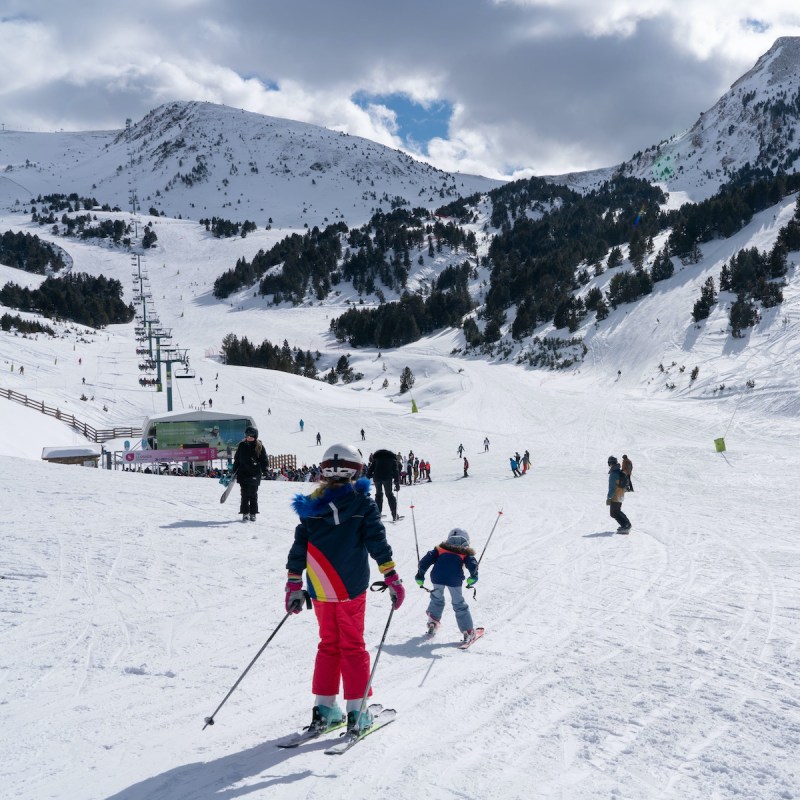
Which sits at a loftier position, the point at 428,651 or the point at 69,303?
the point at 69,303

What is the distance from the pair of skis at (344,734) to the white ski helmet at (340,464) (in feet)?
4.97

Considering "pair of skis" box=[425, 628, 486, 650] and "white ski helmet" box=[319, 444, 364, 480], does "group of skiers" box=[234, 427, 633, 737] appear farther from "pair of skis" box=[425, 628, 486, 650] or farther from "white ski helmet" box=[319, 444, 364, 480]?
"pair of skis" box=[425, 628, 486, 650]

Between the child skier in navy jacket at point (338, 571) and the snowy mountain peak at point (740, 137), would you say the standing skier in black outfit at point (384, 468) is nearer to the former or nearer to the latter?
the child skier in navy jacket at point (338, 571)

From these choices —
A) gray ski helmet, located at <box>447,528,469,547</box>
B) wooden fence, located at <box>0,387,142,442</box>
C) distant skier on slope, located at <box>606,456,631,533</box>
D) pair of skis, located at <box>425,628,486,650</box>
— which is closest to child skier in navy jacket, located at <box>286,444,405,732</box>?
pair of skis, located at <box>425,628,486,650</box>

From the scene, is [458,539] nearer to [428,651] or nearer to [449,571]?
[449,571]

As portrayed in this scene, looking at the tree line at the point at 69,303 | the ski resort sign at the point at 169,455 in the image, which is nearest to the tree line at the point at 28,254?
the tree line at the point at 69,303

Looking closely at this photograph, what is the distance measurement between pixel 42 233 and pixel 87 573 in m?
162

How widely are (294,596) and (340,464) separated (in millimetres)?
837

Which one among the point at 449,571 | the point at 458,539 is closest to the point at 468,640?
the point at 449,571

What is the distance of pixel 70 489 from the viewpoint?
11906 millimetres

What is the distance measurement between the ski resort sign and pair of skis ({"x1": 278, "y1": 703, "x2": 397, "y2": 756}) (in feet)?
70.8

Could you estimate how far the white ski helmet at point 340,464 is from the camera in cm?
367

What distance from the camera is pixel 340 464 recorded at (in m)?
3.69

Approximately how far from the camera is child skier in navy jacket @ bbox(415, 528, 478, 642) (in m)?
5.69
